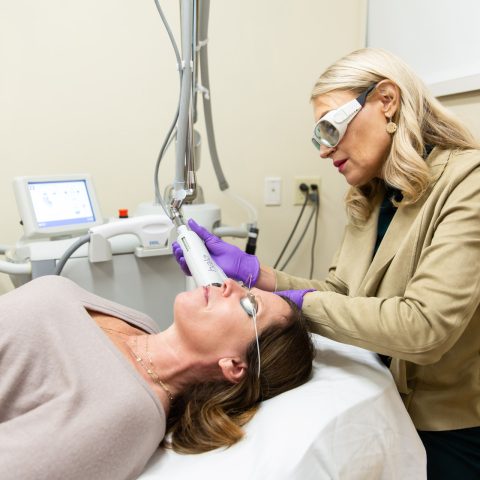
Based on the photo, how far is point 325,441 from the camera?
86 cm

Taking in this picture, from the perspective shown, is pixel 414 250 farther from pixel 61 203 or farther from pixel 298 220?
pixel 298 220

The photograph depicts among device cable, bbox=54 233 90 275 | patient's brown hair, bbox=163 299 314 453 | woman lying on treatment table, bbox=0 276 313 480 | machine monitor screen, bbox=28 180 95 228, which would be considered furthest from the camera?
machine monitor screen, bbox=28 180 95 228

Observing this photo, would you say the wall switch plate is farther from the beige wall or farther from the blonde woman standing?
the blonde woman standing

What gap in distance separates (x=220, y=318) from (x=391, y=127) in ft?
2.07

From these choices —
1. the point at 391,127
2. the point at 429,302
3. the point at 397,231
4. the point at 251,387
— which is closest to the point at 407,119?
the point at 391,127

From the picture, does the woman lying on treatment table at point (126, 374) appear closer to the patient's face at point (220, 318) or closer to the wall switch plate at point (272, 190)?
the patient's face at point (220, 318)

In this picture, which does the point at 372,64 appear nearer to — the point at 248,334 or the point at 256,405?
the point at 248,334

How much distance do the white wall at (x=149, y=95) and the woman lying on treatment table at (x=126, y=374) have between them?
0.93 m

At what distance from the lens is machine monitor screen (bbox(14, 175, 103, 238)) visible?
133 centimetres

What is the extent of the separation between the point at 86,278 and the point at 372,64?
3.35 ft

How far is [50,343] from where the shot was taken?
0.97m

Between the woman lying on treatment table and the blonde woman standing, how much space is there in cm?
14

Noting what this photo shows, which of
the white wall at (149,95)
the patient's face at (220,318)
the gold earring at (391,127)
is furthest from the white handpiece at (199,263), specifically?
the white wall at (149,95)

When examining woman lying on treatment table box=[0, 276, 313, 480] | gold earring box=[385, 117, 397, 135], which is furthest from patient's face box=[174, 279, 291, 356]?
gold earring box=[385, 117, 397, 135]
